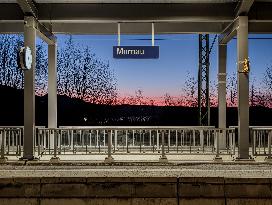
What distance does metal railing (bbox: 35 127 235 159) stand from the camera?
619 inches

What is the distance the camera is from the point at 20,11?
14719 mm

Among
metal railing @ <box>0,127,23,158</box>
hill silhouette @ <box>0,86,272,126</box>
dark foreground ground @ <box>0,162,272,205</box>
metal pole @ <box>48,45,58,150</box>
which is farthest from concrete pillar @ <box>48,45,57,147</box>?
hill silhouette @ <box>0,86,272,126</box>

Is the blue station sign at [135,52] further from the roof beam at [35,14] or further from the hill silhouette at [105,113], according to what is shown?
the hill silhouette at [105,113]

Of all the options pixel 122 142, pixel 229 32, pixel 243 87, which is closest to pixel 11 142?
pixel 122 142

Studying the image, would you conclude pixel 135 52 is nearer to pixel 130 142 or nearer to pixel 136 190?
pixel 130 142

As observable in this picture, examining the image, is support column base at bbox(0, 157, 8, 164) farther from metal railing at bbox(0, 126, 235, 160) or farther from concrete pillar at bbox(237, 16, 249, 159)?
concrete pillar at bbox(237, 16, 249, 159)

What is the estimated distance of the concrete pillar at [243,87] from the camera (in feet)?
47.1

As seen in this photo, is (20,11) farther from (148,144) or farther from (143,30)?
(148,144)

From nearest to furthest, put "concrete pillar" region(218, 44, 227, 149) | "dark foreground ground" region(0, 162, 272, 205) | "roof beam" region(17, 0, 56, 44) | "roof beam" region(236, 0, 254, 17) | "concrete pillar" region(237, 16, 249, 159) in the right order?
"dark foreground ground" region(0, 162, 272, 205)
"roof beam" region(236, 0, 254, 17)
"roof beam" region(17, 0, 56, 44)
"concrete pillar" region(237, 16, 249, 159)
"concrete pillar" region(218, 44, 227, 149)

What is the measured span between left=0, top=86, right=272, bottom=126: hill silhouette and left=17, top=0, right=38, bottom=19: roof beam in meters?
Answer: 32.1

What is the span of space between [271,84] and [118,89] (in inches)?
602

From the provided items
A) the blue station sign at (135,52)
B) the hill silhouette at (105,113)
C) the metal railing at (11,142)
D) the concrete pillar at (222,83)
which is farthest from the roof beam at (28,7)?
the hill silhouette at (105,113)

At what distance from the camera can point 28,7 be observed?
46.4ft

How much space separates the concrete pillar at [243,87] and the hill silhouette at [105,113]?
3365cm
